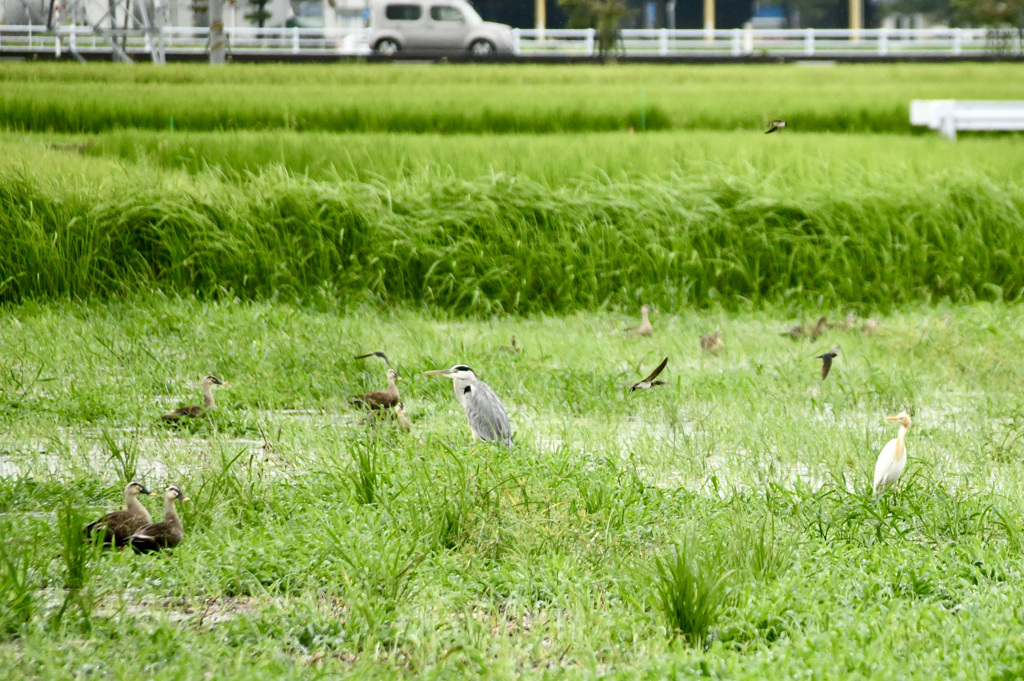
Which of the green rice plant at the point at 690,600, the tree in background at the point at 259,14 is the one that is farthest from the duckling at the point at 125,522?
the tree in background at the point at 259,14

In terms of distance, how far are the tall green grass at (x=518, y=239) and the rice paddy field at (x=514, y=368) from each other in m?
0.02

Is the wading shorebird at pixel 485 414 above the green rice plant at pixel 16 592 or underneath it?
above

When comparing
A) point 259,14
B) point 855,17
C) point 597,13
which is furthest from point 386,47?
point 855,17

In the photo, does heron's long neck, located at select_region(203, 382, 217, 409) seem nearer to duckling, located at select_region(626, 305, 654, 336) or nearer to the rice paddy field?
the rice paddy field

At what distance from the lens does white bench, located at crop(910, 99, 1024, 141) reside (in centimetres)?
790

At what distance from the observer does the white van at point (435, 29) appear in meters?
5.66

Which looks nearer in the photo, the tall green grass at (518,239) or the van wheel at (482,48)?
the tall green grass at (518,239)

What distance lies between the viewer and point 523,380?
4.46 metres

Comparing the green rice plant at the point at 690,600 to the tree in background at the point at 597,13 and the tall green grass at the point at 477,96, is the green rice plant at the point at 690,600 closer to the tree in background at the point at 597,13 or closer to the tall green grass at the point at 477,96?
the tall green grass at the point at 477,96

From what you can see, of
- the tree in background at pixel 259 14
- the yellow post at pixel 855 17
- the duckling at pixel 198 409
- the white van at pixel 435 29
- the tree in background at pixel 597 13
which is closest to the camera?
the duckling at pixel 198 409

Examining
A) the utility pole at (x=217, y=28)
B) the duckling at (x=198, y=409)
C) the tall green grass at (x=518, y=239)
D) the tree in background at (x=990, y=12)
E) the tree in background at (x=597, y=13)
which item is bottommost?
the duckling at (x=198, y=409)

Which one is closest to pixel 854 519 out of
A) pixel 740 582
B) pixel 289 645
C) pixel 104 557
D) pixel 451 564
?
pixel 740 582

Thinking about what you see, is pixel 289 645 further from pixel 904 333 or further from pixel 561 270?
pixel 904 333

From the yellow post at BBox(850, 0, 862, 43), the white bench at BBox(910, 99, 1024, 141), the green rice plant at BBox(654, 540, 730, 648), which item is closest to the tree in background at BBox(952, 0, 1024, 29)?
the white bench at BBox(910, 99, 1024, 141)
